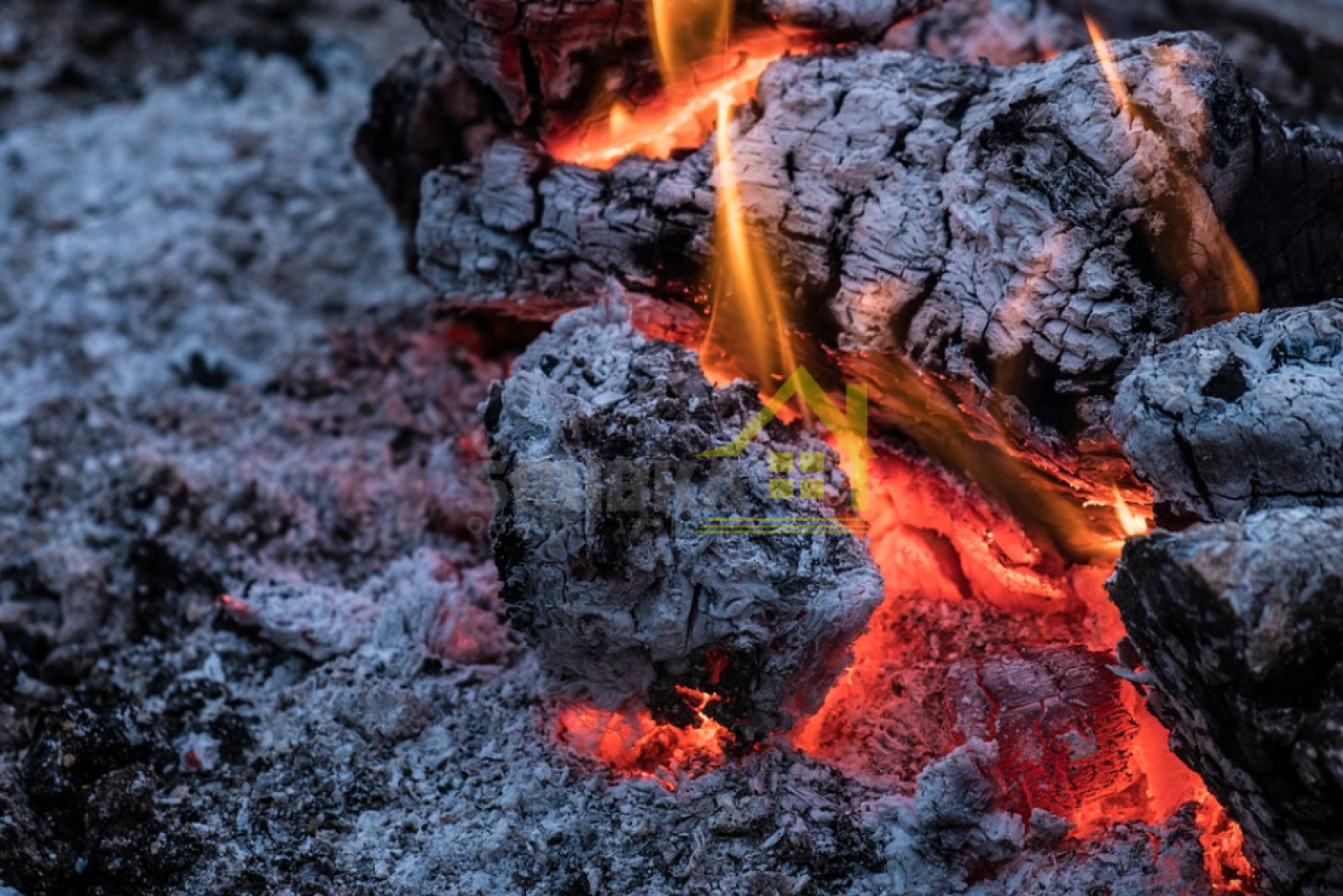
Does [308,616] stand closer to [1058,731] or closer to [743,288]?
[743,288]

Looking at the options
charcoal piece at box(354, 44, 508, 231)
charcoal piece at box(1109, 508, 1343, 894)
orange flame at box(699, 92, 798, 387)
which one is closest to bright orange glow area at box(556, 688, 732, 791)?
orange flame at box(699, 92, 798, 387)

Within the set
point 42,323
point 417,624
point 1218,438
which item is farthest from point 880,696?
point 42,323

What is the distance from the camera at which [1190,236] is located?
2.21 m

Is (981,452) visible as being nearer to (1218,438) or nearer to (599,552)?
(1218,438)

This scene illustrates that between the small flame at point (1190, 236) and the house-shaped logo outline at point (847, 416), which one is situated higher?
the small flame at point (1190, 236)

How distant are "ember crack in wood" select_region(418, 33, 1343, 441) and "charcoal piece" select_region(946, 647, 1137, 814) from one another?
51cm

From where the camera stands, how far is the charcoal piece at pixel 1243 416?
1969 mm

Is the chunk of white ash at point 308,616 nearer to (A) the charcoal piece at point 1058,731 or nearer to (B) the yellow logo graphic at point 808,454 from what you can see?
(B) the yellow logo graphic at point 808,454

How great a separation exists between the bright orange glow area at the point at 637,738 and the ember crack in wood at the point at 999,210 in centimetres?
91

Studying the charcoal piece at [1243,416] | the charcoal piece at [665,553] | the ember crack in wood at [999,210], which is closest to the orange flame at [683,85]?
the ember crack in wood at [999,210]

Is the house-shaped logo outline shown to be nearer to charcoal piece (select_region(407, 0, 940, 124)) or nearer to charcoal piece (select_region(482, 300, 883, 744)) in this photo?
charcoal piece (select_region(482, 300, 883, 744))

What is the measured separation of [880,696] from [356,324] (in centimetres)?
212

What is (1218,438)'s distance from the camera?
200 centimetres

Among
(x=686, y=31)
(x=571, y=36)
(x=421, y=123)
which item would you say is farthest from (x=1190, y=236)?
(x=421, y=123)
